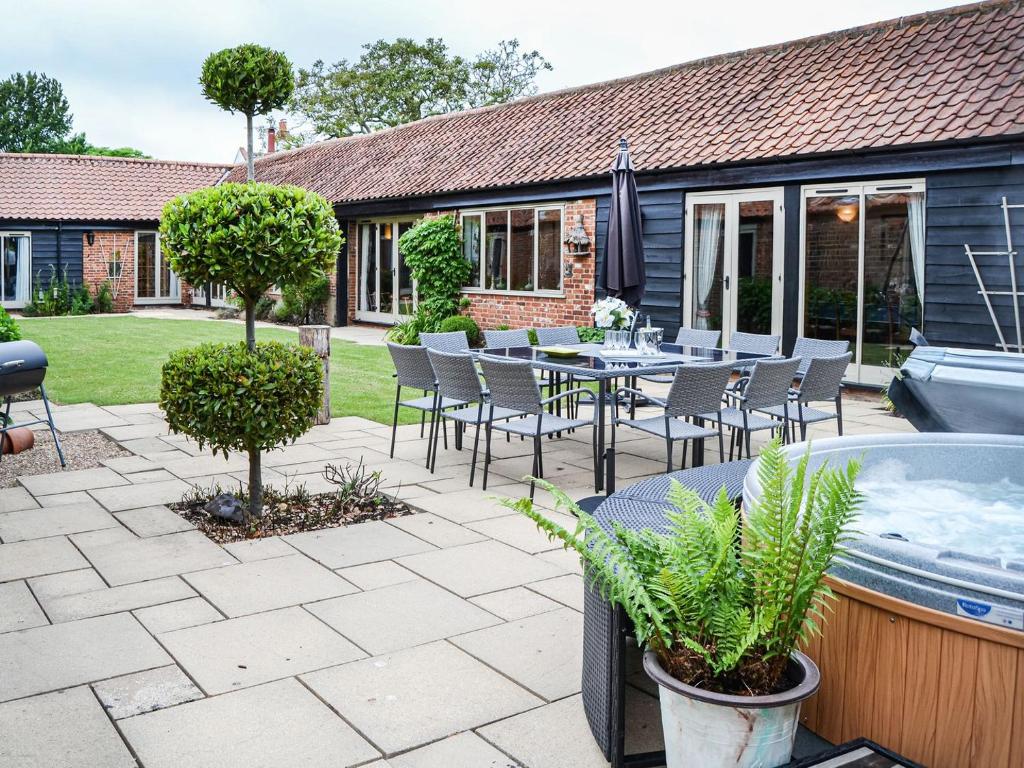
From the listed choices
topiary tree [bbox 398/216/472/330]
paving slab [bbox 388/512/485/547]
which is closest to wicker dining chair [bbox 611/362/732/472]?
paving slab [bbox 388/512/485/547]

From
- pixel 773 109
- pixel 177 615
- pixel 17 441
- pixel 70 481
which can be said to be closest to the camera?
pixel 177 615

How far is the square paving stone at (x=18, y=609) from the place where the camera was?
11.5 feet

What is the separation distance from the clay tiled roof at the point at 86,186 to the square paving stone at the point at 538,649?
22.1 metres

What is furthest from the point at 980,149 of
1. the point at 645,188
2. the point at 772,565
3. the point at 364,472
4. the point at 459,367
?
the point at 772,565

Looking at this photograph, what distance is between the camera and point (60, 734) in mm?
2662

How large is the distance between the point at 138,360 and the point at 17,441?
625cm

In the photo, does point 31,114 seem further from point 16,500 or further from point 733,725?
point 733,725

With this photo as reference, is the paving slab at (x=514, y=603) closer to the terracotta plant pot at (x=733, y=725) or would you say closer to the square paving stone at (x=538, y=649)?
the square paving stone at (x=538, y=649)

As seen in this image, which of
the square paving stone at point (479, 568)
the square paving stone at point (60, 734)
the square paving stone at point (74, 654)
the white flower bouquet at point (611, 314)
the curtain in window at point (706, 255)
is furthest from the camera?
the curtain in window at point (706, 255)

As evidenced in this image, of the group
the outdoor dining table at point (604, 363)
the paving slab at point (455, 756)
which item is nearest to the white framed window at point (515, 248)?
the outdoor dining table at point (604, 363)

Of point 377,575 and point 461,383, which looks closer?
point 377,575

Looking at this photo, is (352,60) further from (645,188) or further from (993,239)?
(993,239)

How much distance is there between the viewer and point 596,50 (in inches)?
1551

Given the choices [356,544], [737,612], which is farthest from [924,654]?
[356,544]
